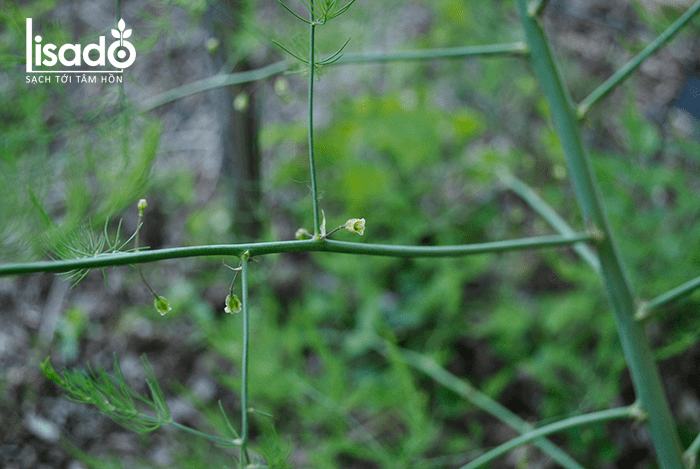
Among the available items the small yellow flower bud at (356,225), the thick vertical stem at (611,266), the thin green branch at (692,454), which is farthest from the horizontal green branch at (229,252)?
the thin green branch at (692,454)

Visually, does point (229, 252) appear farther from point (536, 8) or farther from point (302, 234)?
point (536, 8)

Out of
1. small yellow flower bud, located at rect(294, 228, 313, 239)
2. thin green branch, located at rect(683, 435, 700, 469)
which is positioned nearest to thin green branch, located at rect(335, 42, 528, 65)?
small yellow flower bud, located at rect(294, 228, 313, 239)

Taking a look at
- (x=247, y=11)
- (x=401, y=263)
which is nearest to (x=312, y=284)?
(x=401, y=263)

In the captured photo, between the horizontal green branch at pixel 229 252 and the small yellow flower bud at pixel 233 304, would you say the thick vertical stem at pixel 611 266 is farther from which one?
the small yellow flower bud at pixel 233 304

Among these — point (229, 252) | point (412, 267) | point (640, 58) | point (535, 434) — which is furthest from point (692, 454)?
point (412, 267)

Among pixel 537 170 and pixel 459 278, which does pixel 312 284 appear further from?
pixel 537 170
